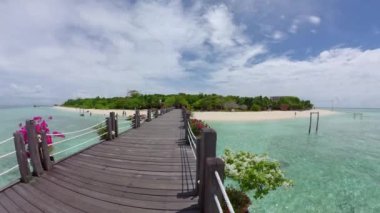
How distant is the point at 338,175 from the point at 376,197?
2.66m

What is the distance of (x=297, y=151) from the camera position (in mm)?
18375

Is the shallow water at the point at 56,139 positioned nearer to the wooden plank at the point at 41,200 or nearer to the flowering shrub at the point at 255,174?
the wooden plank at the point at 41,200

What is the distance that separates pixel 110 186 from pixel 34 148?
2.16 metres

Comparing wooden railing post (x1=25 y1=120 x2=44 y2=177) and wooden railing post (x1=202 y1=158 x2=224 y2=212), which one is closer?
wooden railing post (x1=202 y1=158 x2=224 y2=212)

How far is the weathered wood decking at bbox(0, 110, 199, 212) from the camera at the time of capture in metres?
3.64

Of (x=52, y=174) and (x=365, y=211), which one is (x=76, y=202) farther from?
(x=365, y=211)

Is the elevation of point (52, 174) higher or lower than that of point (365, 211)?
higher

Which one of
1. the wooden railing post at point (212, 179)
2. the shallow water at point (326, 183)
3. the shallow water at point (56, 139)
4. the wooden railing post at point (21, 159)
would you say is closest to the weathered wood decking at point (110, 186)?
the wooden railing post at point (21, 159)

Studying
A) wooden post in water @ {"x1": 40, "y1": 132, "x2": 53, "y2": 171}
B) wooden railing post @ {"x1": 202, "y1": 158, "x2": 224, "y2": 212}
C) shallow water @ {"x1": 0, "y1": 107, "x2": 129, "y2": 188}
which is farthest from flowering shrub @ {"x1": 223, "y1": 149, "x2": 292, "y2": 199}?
shallow water @ {"x1": 0, "y1": 107, "x2": 129, "y2": 188}

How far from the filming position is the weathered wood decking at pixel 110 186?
3637 mm

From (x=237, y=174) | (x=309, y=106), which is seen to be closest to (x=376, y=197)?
(x=237, y=174)

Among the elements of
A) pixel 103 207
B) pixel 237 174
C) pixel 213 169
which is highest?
pixel 213 169

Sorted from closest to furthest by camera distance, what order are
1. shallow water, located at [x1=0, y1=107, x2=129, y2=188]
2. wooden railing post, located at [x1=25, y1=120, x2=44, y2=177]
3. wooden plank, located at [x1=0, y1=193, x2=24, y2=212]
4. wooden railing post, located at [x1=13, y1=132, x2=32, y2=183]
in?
wooden plank, located at [x1=0, y1=193, x2=24, y2=212] → wooden railing post, located at [x1=13, y1=132, x2=32, y2=183] → wooden railing post, located at [x1=25, y1=120, x2=44, y2=177] → shallow water, located at [x1=0, y1=107, x2=129, y2=188]

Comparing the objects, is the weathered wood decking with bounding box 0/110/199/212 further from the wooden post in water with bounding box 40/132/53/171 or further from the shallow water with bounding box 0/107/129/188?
the shallow water with bounding box 0/107/129/188
